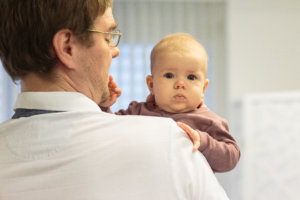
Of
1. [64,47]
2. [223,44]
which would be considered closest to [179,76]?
[64,47]

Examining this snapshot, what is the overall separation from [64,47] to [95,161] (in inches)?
10.3

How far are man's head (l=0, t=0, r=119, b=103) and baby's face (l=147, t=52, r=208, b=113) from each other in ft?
1.03

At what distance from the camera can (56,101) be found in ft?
2.83

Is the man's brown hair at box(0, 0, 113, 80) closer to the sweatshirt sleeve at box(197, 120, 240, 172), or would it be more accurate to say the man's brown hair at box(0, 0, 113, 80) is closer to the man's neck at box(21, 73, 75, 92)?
the man's neck at box(21, 73, 75, 92)

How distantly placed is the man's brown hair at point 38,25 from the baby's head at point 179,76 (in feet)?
1.24

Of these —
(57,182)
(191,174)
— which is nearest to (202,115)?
(191,174)

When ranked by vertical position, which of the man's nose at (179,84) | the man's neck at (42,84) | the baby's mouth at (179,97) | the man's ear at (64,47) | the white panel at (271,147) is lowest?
the white panel at (271,147)

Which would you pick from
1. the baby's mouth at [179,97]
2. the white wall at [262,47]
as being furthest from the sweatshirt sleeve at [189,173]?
the white wall at [262,47]

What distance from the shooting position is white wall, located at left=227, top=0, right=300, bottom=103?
5.00 meters

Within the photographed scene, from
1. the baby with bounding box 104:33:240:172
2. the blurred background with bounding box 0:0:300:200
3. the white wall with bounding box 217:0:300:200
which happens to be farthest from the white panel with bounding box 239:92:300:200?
the baby with bounding box 104:33:240:172

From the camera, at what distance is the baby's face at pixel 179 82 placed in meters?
1.22

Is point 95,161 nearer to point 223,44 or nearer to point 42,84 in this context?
point 42,84

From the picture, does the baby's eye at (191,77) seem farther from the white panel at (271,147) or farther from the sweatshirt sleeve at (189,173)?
the white panel at (271,147)

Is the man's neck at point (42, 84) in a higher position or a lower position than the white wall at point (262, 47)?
higher
